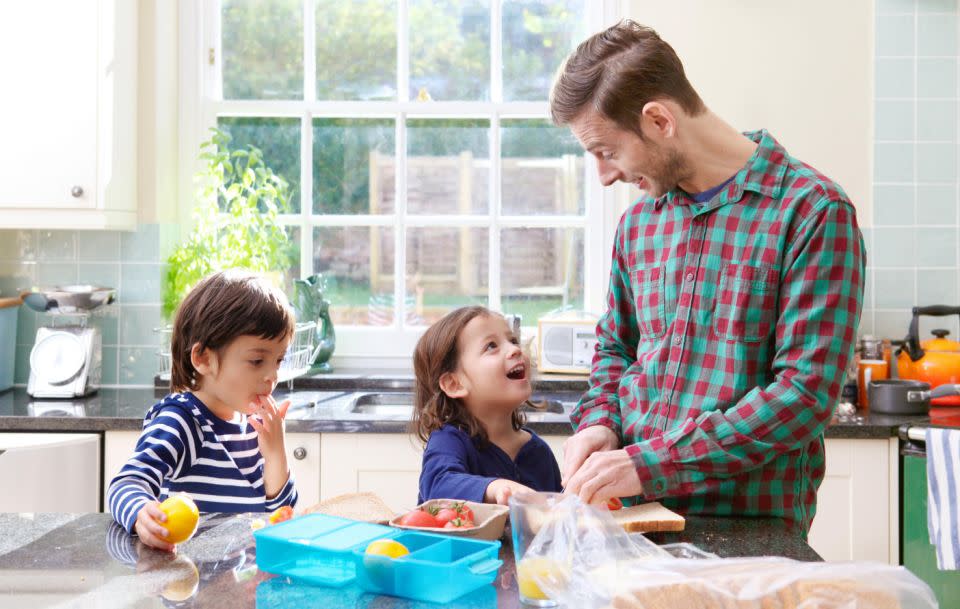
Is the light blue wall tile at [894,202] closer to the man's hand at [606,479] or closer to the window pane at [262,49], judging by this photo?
the window pane at [262,49]

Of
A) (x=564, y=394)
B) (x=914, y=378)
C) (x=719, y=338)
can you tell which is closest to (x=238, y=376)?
(x=719, y=338)

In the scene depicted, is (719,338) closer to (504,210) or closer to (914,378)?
(914,378)

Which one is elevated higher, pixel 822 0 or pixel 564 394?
pixel 822 0

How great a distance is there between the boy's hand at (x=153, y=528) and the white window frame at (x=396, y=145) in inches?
88.5

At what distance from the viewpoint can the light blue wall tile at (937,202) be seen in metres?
3.42

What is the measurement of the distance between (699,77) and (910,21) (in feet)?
2.29

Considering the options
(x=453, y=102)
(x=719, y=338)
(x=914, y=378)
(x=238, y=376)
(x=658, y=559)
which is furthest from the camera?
(x=453, y=102)

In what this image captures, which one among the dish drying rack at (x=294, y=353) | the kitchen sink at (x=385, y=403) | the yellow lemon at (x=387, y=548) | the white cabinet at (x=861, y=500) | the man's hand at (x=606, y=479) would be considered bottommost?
the white cabinet at (x=861, y=500)

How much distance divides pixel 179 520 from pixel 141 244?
7.41 feet

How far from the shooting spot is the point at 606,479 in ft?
5.08

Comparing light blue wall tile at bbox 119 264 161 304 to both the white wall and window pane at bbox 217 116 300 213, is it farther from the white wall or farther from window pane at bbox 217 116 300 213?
the white wall

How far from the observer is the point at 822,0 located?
3.39m

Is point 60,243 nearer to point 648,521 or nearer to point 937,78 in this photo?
point 648,521

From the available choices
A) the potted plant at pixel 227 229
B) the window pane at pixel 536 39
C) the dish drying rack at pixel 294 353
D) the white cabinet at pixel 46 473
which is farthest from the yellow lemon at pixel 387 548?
the window pane at pixel 536 39
